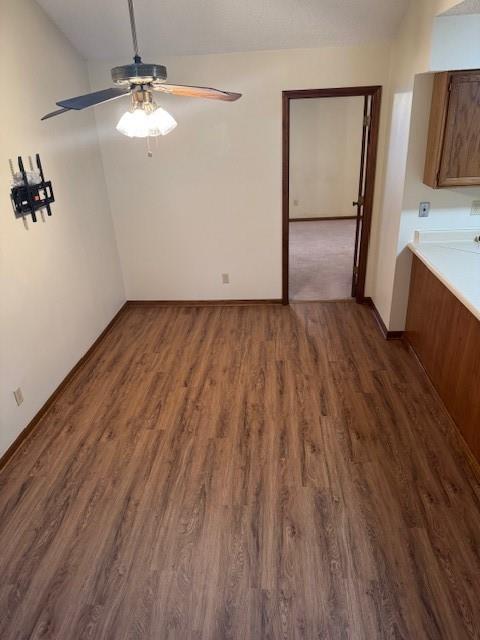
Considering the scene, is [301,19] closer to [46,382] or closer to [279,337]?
[279,337]

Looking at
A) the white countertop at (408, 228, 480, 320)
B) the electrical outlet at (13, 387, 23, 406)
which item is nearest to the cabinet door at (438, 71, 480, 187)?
the white countertop at (408, 228, 480, 320)

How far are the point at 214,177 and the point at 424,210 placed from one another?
197 cm

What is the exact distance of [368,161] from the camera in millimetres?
3949

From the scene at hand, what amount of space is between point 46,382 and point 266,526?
1.93 metres

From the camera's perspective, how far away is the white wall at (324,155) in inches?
284

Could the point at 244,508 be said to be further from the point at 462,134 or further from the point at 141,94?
the point at 462,134

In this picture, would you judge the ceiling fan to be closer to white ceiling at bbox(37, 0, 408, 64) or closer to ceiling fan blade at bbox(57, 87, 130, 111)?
ceiling fan blade at bbox(57, 87, 130, 111)

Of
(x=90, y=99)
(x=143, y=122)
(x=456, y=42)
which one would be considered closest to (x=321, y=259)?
(x=456, y=42)

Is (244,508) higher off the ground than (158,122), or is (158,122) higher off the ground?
(158,122)

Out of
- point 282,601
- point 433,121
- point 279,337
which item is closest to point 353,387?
point 279,337

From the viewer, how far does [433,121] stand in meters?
2.91

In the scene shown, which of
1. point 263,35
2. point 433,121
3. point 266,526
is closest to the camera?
point 266,526

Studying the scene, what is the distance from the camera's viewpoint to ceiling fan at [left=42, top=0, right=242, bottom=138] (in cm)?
174

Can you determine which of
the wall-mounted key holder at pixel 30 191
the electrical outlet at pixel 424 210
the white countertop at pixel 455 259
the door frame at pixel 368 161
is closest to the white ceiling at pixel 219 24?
the door frame at pixel 368 161
